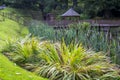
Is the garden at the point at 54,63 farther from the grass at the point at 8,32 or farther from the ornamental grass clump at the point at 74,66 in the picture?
the grass at the point at 8,32

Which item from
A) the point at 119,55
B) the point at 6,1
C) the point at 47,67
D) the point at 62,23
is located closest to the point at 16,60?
the point at 47,67

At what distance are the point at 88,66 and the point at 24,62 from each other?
2771mm

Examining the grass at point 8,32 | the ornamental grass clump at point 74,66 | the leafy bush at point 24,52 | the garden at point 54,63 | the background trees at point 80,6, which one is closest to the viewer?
the garden at point 54,63

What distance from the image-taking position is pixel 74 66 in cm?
933

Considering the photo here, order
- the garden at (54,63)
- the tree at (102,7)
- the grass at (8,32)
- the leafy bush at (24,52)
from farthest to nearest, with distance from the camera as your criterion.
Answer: the tree at (102,7), the grass at (8,32), the leafy bush at (24,52), the garden at (54,63)

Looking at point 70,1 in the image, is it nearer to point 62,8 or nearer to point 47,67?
point 62,8

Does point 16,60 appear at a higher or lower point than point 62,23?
higher

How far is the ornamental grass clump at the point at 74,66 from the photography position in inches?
354

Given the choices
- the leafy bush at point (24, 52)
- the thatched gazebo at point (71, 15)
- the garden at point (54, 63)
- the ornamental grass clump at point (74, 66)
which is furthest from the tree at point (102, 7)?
the ornamental grass clump at point (74, 66)

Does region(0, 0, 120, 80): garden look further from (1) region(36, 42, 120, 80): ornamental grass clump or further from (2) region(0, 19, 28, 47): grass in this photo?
(2) region(0, 19, 28, 47): grass

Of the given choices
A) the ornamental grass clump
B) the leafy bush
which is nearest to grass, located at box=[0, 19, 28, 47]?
the leafy bush

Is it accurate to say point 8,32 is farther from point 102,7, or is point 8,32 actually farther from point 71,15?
point 102,7

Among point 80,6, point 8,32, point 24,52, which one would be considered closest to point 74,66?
point 24,52

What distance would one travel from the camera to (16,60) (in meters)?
10.8
